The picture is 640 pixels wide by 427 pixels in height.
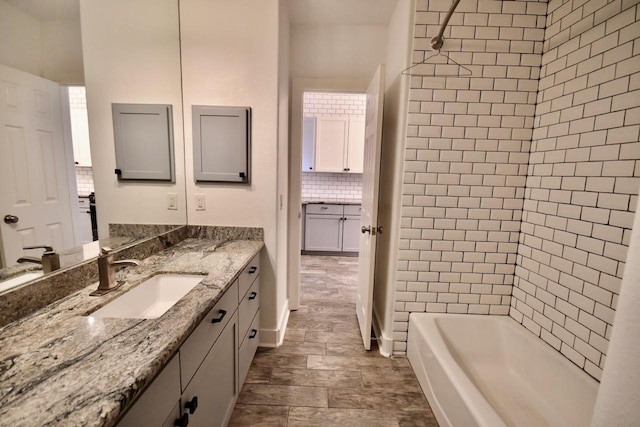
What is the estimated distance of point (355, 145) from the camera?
450 cm

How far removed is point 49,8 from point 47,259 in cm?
97

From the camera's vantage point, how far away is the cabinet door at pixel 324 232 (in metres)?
4.40

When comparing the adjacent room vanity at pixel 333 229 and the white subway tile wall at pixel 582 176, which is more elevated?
the white subway tile wall at pixel 582 176

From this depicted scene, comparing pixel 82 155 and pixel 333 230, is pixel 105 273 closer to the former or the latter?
pixel 82 155

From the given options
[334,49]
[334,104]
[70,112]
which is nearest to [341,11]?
[334,49]

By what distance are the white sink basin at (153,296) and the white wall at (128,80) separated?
1.28 feet

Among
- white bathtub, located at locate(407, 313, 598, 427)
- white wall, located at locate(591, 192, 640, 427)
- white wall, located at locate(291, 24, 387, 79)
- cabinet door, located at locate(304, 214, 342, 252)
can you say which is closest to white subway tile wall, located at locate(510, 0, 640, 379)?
white bathtub, located at locate(407, 313, 598, 427)

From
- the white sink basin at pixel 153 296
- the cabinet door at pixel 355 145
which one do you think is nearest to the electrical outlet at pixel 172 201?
the white sink basin at pixel 153 296

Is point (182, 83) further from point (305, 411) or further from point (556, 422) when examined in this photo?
point (556, 422)

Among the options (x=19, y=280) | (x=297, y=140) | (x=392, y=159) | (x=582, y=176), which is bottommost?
(x=19, y=280)

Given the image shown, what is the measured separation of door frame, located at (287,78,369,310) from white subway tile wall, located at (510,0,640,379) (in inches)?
57.0

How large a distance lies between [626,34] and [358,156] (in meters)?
3.41

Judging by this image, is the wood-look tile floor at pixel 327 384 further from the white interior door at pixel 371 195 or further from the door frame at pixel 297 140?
the door frame at pixel 297 140

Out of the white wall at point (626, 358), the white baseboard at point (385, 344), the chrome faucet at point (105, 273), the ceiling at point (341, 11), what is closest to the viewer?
the white wall at point (626, 358)
